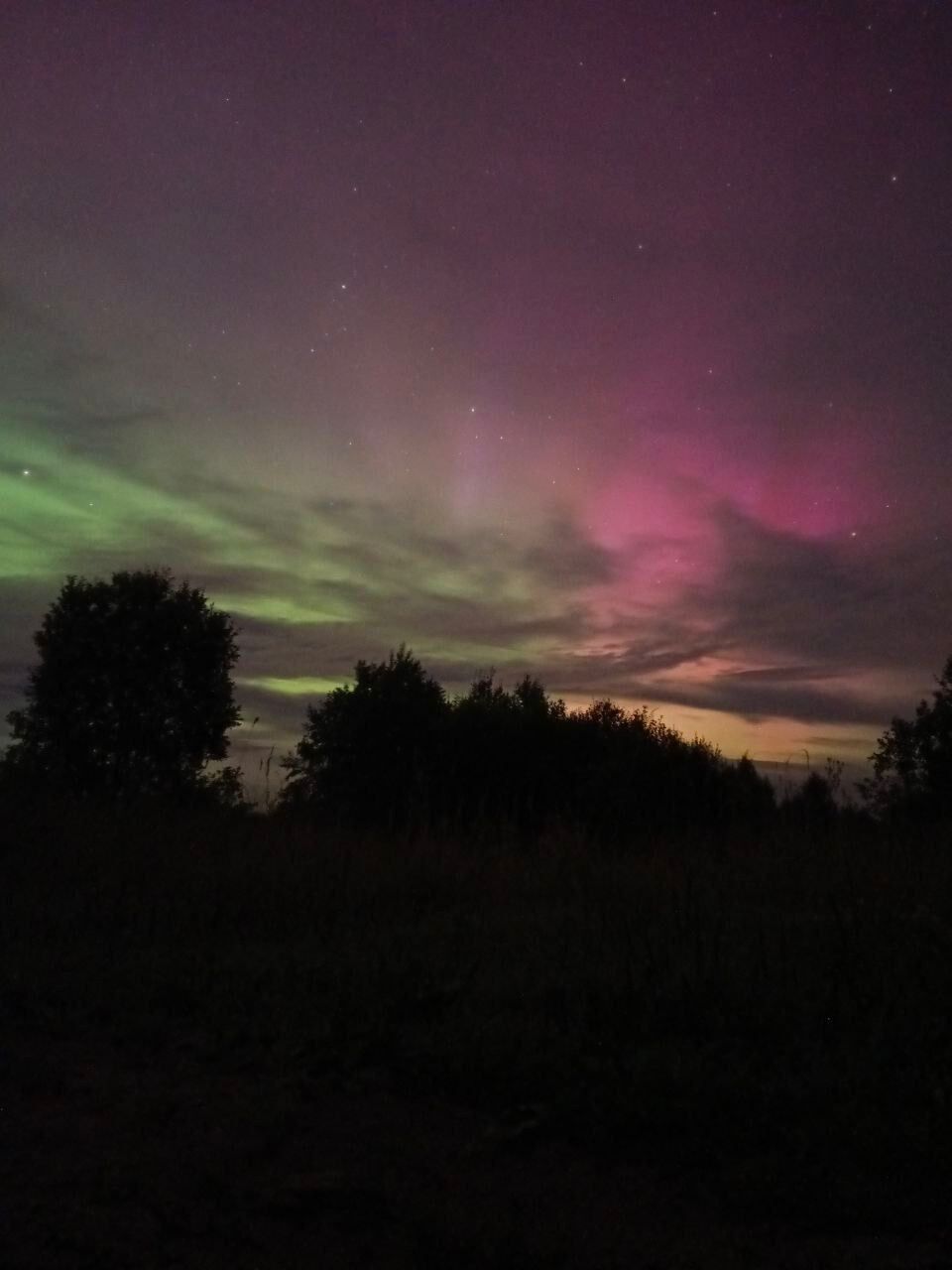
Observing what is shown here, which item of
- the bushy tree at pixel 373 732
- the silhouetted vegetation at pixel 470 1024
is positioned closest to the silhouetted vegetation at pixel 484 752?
the bushy tree at pixel 373 732

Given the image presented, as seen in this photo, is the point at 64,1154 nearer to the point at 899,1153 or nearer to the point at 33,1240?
the point at 33,1240

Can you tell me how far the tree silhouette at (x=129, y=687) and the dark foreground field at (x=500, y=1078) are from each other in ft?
81.9

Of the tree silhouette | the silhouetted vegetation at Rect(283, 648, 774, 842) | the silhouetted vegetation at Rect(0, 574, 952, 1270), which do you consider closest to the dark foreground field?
the silhouetted vegetation at Rect(0, 574, 952, 1270)

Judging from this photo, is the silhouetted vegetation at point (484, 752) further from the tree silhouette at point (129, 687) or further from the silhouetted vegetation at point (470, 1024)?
the silhouetted vegetation at point (470, 1024)

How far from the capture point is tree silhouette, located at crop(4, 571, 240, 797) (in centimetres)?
3222

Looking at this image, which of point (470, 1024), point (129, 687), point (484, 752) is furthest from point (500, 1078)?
point (129, 687)

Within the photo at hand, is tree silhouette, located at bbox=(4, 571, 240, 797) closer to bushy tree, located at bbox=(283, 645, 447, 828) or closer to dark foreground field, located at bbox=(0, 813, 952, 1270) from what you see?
bushy tree, located at bbox=(283, 645, 447, 828)

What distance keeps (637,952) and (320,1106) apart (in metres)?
2.27

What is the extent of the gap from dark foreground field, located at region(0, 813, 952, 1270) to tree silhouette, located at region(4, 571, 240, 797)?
24961 millimetres

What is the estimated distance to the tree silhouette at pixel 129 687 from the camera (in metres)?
32.2

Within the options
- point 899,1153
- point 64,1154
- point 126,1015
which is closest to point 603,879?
point 126,1015

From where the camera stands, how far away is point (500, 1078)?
185 inches

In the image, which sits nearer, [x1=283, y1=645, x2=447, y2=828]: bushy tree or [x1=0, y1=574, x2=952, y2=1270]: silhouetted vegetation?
[x1=0, y1=574, x2=952, y2=1270]: silhouetted vegetation

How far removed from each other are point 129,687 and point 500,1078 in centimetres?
2994
